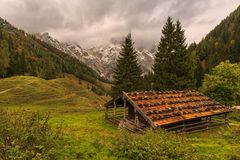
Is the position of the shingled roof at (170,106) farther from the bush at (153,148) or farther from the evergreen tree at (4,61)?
the evergreen tree at (4,61)

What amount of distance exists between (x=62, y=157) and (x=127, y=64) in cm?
4503

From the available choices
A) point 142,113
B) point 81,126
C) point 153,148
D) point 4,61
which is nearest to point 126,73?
point 81,126

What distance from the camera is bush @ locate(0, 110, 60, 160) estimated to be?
42.8ft

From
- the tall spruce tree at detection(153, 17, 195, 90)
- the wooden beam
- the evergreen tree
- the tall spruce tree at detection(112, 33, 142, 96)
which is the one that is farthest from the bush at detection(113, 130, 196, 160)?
the evergreen tree

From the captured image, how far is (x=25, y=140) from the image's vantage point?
14.2 meters

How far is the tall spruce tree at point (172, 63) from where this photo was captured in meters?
54.5

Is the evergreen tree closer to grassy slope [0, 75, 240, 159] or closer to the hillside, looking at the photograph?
grassy slope [0, 75, 240, 159]

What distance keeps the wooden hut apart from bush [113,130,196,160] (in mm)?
9741

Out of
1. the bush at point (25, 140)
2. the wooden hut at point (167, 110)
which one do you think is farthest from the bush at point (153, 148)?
the wooden hut at point (167, 110)

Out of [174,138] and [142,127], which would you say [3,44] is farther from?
[174,138]

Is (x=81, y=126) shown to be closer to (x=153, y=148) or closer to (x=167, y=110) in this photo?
(x=167, y=110)

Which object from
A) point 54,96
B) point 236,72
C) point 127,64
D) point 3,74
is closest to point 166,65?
point 127,64

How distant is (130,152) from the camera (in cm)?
1741

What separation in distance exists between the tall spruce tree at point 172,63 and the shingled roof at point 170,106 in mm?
13909
